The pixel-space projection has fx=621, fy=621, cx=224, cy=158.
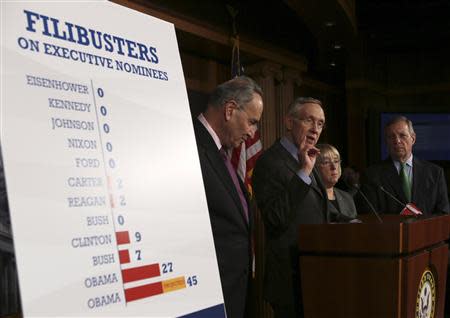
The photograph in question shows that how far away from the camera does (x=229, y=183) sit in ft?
7.61

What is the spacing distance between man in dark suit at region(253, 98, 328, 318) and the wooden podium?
0.14 meters

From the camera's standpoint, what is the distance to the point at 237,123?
2.45 m

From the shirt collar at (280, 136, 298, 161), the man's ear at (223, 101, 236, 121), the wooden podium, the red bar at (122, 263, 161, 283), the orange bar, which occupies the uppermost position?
the man's ear at (223, 101, 236, 121)

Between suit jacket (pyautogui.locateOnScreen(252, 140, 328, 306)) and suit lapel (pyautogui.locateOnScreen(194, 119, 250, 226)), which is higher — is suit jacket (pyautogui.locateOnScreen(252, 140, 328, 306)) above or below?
below

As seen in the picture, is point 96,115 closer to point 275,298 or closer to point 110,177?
point 110,177

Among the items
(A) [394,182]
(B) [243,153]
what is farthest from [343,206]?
(B) [243,153]

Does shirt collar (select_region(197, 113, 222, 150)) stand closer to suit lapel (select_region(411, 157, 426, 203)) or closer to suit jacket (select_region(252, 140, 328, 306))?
suit jacket (select_region(252, 140, 328, 306))

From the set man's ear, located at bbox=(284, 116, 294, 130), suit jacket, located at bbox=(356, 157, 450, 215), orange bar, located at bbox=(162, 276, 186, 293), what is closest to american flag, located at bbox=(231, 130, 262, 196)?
suit jacket, located at bbox=(356, 157, 450, 215)

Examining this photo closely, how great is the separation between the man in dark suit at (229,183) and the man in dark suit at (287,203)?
0.59ft

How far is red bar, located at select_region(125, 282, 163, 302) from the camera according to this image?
5.15 ft

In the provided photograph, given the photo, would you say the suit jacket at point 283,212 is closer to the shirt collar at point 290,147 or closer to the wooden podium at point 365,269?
the shirt collar at point 290,147

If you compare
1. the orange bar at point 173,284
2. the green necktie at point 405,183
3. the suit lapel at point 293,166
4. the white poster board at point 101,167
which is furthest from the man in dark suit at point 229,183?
the green necktie at point 405,183

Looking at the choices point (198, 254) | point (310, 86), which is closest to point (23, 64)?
point (198, 254)

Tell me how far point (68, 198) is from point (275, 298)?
1345 millimetres
